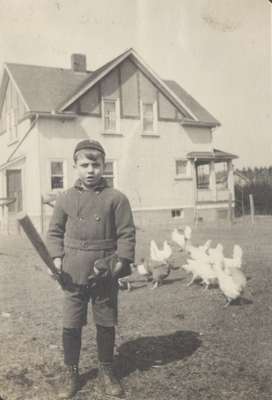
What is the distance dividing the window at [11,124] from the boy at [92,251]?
10371 mm

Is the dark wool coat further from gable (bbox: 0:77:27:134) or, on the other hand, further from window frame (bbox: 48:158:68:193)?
gable (bbox: 0:77:27:134)

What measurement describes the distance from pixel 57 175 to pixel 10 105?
2823 mm

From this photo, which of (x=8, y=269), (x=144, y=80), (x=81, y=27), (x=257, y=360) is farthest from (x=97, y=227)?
(x=144, y=80)

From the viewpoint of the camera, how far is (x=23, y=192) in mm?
11242

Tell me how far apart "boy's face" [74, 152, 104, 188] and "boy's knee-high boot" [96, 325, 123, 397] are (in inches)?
28.3

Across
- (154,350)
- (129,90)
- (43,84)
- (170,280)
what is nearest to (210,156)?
(129,90)

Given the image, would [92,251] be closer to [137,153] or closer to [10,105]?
[137,153]

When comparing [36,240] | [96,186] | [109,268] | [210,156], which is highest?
[210,156]

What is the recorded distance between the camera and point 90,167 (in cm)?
224

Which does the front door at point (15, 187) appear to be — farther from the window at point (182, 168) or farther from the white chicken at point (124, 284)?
the white chicken at point (124, 284)

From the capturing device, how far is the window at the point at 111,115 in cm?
1226

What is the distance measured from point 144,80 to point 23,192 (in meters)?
4.58

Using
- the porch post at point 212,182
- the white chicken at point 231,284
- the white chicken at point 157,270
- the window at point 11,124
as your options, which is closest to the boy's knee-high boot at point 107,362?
the white chicken at point 231,284

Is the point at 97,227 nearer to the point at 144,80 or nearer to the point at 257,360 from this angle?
the point at 257,360
